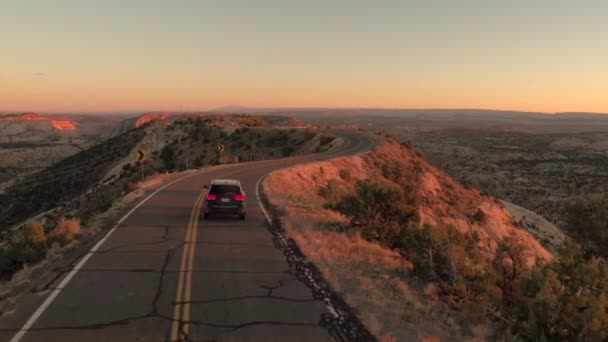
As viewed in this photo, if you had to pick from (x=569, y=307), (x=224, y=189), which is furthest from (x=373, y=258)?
(x=224, y=189)

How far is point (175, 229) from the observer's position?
14891 mm

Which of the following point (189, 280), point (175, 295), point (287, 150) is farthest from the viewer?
point (287, 150)

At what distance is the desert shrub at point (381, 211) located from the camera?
621 inches

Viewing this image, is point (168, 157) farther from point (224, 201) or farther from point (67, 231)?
point (67, 231)

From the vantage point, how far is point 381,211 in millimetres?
16500

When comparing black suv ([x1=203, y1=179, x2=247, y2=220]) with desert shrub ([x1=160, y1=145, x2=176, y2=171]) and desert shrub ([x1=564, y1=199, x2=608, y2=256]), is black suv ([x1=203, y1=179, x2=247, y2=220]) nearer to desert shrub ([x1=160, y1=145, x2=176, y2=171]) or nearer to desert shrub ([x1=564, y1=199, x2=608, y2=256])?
desert shrub ([x1=564, y1=199, x2=608, y2=256])

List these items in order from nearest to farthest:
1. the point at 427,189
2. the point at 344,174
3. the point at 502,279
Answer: the point at 502,279 < the point at 344,174 < the point at 427,189

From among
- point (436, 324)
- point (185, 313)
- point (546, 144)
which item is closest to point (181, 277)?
point (185, 313)

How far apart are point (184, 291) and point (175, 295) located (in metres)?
0.26

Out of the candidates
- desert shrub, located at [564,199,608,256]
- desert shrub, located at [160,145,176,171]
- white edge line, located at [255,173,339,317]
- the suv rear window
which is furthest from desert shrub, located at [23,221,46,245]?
desert shrub, located at [160,145,176,171]

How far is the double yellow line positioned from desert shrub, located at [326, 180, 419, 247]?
5.94 meters

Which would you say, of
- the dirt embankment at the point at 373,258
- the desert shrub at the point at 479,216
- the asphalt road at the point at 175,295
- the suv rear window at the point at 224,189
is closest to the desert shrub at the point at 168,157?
the dirt embankment at the point at 373,258

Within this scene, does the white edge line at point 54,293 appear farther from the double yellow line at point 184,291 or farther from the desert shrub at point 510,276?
the desert shrub at point 510,276

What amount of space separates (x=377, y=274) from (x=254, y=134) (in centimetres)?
5024
